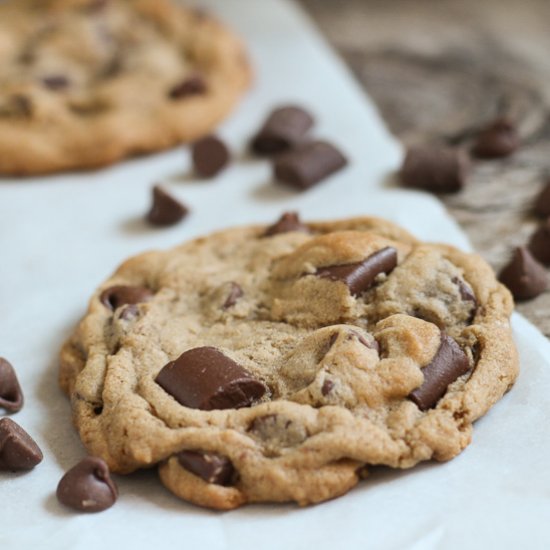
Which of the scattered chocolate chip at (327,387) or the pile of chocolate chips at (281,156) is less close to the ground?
the scattered chocolate chip at (327,387)

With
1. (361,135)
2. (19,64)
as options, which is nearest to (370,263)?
(361,135)

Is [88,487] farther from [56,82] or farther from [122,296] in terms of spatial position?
[56,82]

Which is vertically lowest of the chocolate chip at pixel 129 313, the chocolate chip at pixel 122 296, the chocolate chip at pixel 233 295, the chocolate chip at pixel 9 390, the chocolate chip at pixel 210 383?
the chocolate chip at pixel 9 390

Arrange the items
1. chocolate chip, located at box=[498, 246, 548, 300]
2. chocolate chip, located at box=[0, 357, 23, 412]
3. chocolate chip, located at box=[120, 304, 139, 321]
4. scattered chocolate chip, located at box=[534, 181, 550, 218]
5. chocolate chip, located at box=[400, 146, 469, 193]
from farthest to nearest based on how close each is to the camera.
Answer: chocolate chip, located at box=[400, 146, 469, 193] < scattered chocolate chip, located at box=[534, 181, 550, 218] < chocolate chip, located at box=[498, 246, 548, 300] < chocolate chip, located at box=[120, 304, 139, 321] < chocolate chip, located at box=[0, 357, 23, 412]

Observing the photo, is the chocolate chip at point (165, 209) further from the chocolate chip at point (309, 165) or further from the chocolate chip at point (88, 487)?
the chocolate chip at point (88, 487)

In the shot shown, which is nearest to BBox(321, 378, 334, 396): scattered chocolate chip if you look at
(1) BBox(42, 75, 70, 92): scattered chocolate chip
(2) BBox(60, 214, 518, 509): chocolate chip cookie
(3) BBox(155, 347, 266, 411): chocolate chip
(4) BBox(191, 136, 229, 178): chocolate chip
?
(2) BBox(60, 214, 518, 509): chocolate chip cookie

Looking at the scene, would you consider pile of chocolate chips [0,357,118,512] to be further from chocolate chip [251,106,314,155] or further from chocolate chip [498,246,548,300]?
chocolate chip [251,106,314,155]

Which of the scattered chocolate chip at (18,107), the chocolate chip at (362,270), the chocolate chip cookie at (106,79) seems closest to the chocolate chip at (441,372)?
the chocolate chip at (362,270)
